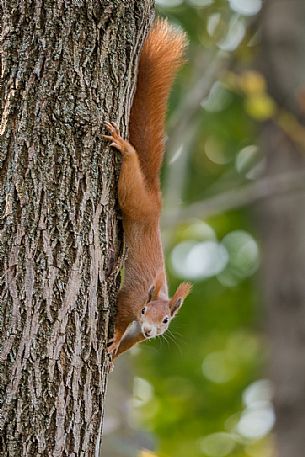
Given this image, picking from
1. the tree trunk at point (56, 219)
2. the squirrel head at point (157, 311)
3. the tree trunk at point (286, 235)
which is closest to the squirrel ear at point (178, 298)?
the squirrel head at point (157, 311)

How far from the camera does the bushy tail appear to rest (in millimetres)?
2641

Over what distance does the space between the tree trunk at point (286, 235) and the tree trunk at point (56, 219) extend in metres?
3.93

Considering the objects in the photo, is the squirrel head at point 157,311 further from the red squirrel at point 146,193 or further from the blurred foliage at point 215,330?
the blurred foliage at point 215,330

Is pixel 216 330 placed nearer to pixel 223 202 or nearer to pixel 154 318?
pixel 223 202

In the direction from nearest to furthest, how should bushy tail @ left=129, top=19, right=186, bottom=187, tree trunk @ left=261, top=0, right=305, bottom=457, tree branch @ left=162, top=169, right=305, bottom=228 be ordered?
bushy tail @ left=129, top=19, right=186, bottom=187 < tree branch @ left=162, top=169, right=305, bottom=228 < tree trunk @ left=261, top=0, right=305, bottom=457

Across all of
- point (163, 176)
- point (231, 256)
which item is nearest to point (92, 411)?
point (163, 176)

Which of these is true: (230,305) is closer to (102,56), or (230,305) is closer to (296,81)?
(296,81)

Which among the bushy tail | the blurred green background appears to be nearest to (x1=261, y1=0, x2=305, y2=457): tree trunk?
the blurred green background

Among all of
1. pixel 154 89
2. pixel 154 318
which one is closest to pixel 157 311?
pixel 154 318

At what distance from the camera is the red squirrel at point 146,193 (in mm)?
2512

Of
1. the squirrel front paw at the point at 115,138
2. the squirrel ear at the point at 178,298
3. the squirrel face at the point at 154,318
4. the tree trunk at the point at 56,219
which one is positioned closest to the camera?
the tree trunk at the point at 56,219

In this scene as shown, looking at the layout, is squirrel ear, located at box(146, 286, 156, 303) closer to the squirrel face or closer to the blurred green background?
the squirrel face

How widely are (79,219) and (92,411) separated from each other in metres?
0.45

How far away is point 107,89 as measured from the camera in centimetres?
233
